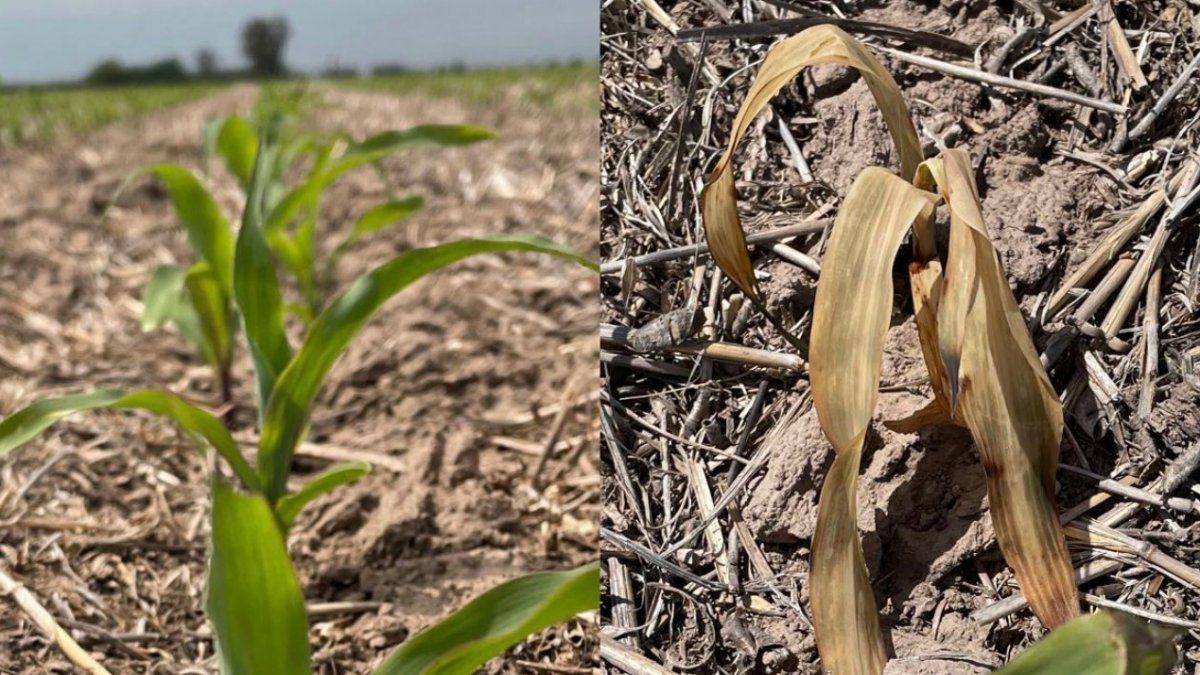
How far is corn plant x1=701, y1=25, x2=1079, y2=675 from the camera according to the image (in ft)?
2.24

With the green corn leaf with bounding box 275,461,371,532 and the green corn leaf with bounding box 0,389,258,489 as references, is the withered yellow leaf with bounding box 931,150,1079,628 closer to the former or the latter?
the green corn leaf with bounding box 275,461,371,532

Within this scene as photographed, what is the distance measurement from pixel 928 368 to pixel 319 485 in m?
0.75

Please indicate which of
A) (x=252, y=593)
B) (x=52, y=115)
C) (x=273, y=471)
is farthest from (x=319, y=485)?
(x=52, y=115)

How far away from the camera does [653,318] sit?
0.82 metres

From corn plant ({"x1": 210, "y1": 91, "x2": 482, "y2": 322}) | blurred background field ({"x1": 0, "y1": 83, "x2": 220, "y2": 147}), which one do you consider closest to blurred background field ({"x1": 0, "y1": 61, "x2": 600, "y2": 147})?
blurred background field ({"x1": 0, "y1": 83, "x2": 220, "y2": 147})

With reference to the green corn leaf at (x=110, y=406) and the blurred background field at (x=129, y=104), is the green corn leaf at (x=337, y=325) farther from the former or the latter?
the blurred background field at (x=129, y=104)

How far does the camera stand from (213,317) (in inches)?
78.3

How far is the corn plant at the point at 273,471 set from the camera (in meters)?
0.84

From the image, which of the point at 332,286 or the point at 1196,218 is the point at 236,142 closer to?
the point at 332,286

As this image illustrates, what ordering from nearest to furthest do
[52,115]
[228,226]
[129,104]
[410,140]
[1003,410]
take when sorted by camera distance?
[1003,410] < [410,140] < [228,226] < [52,115] < [129,104]

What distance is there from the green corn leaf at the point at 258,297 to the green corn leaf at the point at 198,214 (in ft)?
1.25

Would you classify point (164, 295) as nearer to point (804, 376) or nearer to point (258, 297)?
point (258, 297)

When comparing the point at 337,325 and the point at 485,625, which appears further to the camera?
the point at 337,325

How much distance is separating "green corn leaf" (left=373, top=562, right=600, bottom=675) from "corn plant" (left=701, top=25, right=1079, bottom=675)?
0.22m
